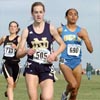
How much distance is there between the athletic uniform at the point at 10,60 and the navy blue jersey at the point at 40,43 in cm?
474

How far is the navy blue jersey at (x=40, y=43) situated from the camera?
33.0 ft

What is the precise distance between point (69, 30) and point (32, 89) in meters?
3.93

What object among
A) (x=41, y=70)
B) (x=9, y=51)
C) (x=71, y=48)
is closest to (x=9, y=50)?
(x=9, y=51)

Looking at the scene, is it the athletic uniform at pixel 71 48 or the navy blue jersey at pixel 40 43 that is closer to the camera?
the navy blue jersey at pixel 40 43

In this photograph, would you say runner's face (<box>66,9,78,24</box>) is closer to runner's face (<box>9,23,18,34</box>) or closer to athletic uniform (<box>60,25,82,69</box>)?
athletic uniform (<box>60,25,82,69</box>)

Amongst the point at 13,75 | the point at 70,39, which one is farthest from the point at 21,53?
the point at 13,75

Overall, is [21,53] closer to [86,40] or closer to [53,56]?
[53,56]

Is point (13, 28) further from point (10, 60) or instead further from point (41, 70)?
point (41, 70)

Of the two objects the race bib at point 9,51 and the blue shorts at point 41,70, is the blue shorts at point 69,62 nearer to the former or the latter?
the race bib at point 9,51

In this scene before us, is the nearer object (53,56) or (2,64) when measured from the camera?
(53,56)

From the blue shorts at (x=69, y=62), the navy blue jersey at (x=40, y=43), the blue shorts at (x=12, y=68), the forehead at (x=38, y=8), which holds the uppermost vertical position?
the forehead at (x=38, y=8)

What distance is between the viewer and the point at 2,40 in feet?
50.3

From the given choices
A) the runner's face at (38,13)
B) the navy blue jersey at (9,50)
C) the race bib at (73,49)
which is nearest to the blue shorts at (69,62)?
the race bib at (73,49)

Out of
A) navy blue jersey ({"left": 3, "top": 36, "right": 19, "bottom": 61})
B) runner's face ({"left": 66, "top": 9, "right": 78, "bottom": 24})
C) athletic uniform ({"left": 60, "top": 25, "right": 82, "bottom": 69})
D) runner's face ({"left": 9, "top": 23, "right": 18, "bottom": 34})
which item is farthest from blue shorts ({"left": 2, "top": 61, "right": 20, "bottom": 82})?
runner's face ({"left": 66, "top": 9, "right": 78, "bottom": 24})
